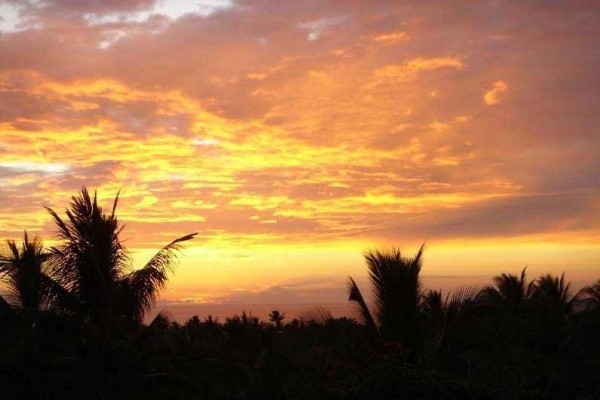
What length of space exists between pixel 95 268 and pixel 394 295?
818 centimetres

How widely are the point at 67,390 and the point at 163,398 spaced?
8.54 ft

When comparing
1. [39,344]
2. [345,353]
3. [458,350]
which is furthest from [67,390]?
[458,350]

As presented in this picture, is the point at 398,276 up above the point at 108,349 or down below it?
above

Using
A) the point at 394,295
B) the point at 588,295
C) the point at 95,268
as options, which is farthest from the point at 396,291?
the point at 588,295

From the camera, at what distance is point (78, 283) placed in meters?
17.6

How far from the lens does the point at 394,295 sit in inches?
592

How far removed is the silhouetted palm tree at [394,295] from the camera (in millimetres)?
14930

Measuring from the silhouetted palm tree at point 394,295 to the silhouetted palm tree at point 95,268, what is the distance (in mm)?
5511

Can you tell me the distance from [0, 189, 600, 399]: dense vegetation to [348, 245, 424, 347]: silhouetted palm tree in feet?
0.08

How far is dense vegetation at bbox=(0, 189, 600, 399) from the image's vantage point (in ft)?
45.0

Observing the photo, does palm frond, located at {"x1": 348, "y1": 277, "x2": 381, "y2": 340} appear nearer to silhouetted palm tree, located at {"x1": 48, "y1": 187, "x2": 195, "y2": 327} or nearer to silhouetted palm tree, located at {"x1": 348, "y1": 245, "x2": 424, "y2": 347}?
silhouetted palm tree, located at {"x1": 348, "y1": 245, "x2": 424, "y2": 347}

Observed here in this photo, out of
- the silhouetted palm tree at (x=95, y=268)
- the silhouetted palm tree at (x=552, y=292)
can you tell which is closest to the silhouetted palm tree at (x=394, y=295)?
the silhouetted palm tree at (x=95, y=268)

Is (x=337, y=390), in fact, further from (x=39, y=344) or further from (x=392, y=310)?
(x=39, y=344)

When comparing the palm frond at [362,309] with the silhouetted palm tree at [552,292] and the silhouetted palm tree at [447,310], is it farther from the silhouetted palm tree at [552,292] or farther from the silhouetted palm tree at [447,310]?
the silhouetted palm tree at [552,292]
